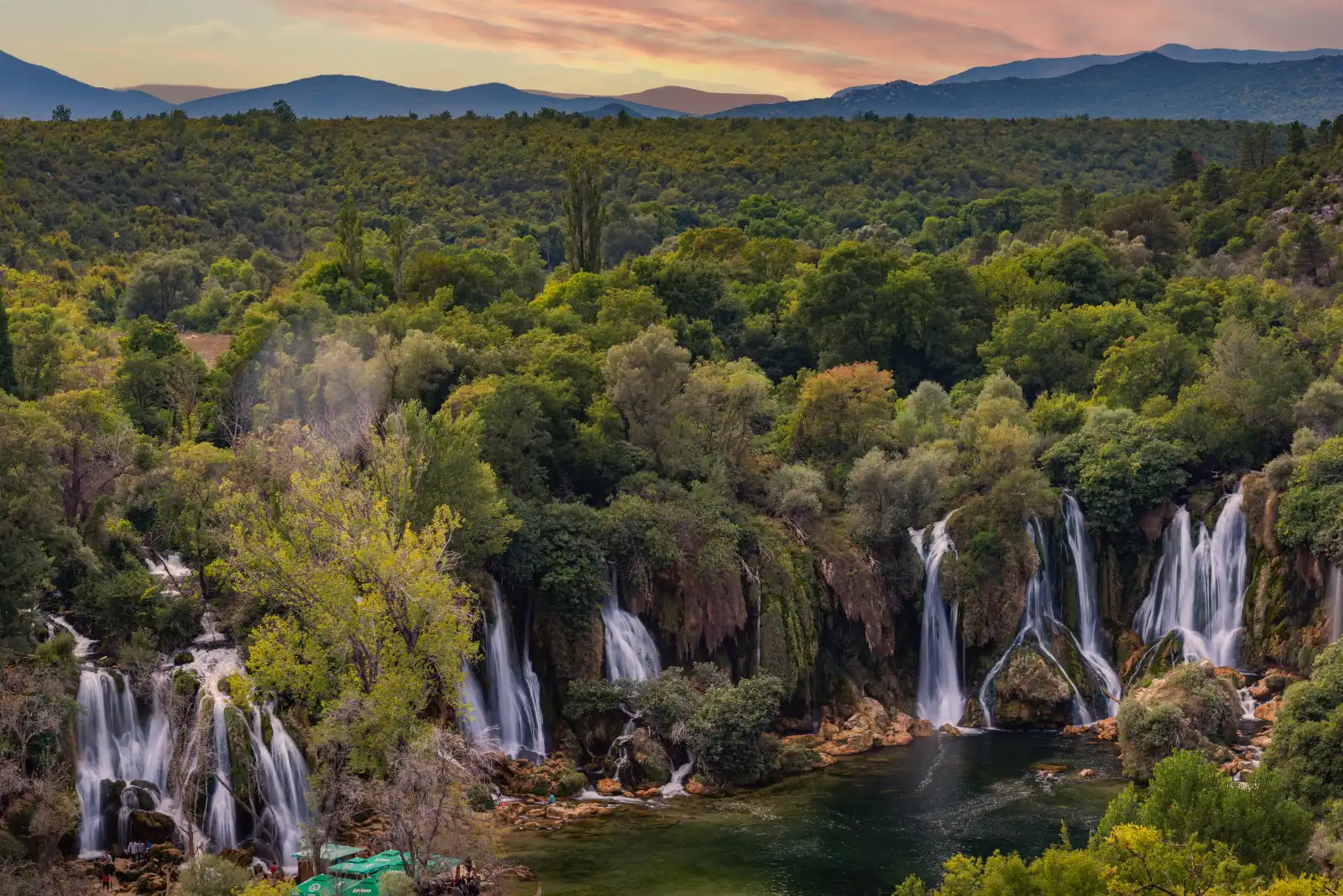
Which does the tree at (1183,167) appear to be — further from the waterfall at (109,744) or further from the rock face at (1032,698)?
the waterfall at (109,744)

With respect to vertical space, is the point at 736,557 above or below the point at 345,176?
below

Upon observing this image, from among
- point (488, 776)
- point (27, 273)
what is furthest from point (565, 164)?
point (488, 776)

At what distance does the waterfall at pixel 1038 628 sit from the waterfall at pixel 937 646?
1215 millimetres

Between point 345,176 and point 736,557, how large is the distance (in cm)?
8493

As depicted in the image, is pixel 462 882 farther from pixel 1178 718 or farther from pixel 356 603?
pixel 1178 718

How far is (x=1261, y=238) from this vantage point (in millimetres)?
101062

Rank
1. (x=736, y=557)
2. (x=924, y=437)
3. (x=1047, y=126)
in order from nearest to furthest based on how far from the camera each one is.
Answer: (x=736, y=557) < (x=924, y=437) < (x=1047, y=126)

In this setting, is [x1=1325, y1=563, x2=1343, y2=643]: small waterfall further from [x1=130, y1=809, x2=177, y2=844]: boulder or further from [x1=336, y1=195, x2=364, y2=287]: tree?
[x1=336, y1=195, x2=364, y2=287]: tree

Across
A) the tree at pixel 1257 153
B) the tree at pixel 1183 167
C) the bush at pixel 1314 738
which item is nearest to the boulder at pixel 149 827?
the bush at pixel 1314 738

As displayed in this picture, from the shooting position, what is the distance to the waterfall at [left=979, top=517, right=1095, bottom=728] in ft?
192

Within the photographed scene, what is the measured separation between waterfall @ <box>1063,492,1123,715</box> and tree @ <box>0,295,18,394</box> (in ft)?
133

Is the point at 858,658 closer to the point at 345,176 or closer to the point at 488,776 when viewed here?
the point at 488,776

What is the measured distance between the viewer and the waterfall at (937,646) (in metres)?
59.6

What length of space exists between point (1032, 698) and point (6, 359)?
39288 millimetres
